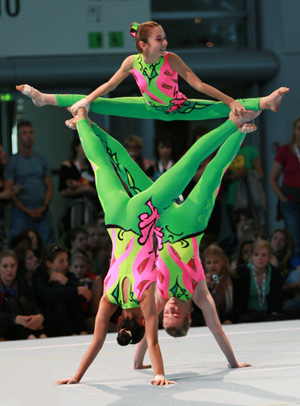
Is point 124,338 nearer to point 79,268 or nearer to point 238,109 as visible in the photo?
point 238,109

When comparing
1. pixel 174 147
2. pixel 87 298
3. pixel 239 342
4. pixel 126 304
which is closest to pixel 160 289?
pixel 126 304

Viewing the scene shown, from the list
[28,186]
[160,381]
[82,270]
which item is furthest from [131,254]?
[28,186]

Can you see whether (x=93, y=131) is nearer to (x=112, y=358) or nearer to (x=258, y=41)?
(x=112, y=358)

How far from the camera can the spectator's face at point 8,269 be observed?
20.9ft

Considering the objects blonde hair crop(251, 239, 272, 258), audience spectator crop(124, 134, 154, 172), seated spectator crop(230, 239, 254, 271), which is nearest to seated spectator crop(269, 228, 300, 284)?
seated spectator crop(230, 239, 254, 271)

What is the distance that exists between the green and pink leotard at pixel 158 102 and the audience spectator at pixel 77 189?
9.06 ft

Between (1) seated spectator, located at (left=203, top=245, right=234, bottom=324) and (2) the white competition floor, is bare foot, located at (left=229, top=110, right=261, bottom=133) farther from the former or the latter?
(1) seated spectator, located at (left=203, top=245, right=234, bottom=324)

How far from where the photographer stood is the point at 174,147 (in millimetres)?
8266

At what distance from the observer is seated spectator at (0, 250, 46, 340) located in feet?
20.8

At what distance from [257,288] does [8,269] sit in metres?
2.14

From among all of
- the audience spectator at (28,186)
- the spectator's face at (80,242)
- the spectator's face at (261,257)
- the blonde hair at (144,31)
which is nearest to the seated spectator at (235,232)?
the spectator's face at (261,257)

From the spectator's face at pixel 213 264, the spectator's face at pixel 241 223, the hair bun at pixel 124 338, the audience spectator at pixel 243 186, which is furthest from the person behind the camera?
the audience spectator at pixel 243 186

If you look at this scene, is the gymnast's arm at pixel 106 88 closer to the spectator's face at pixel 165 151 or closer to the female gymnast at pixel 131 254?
the female gymnast at pixel 131 254

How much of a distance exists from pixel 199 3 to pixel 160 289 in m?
5.71
